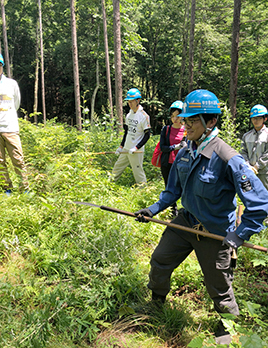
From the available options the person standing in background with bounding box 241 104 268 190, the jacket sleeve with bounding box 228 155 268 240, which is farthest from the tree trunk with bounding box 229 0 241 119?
the jacket sleeve with bounding box 228 155 268 240

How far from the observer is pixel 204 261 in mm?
2684

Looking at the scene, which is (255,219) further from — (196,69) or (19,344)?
(196,69)

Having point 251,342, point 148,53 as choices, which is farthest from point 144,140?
point 148,53

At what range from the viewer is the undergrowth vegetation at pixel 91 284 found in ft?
8.76

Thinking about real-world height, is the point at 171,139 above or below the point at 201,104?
below

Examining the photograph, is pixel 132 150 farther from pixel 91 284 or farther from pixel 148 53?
pixel 148 53

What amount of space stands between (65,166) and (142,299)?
110 inches

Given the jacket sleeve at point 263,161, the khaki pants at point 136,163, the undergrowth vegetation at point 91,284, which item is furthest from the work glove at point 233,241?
the khaki pants at point 136,163

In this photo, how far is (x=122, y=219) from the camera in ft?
13.2

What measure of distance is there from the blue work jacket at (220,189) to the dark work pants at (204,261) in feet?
0.52

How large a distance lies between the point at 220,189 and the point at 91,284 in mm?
1670

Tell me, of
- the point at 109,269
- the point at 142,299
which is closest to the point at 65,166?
the point at 109,269

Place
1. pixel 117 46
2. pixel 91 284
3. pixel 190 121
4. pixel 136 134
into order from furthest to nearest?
pixel 117 46, pixel 136 134, pixel 91 284, pixel 190 121

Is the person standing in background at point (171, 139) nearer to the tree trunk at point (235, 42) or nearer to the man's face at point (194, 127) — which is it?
the man's face at point (194, 127)
